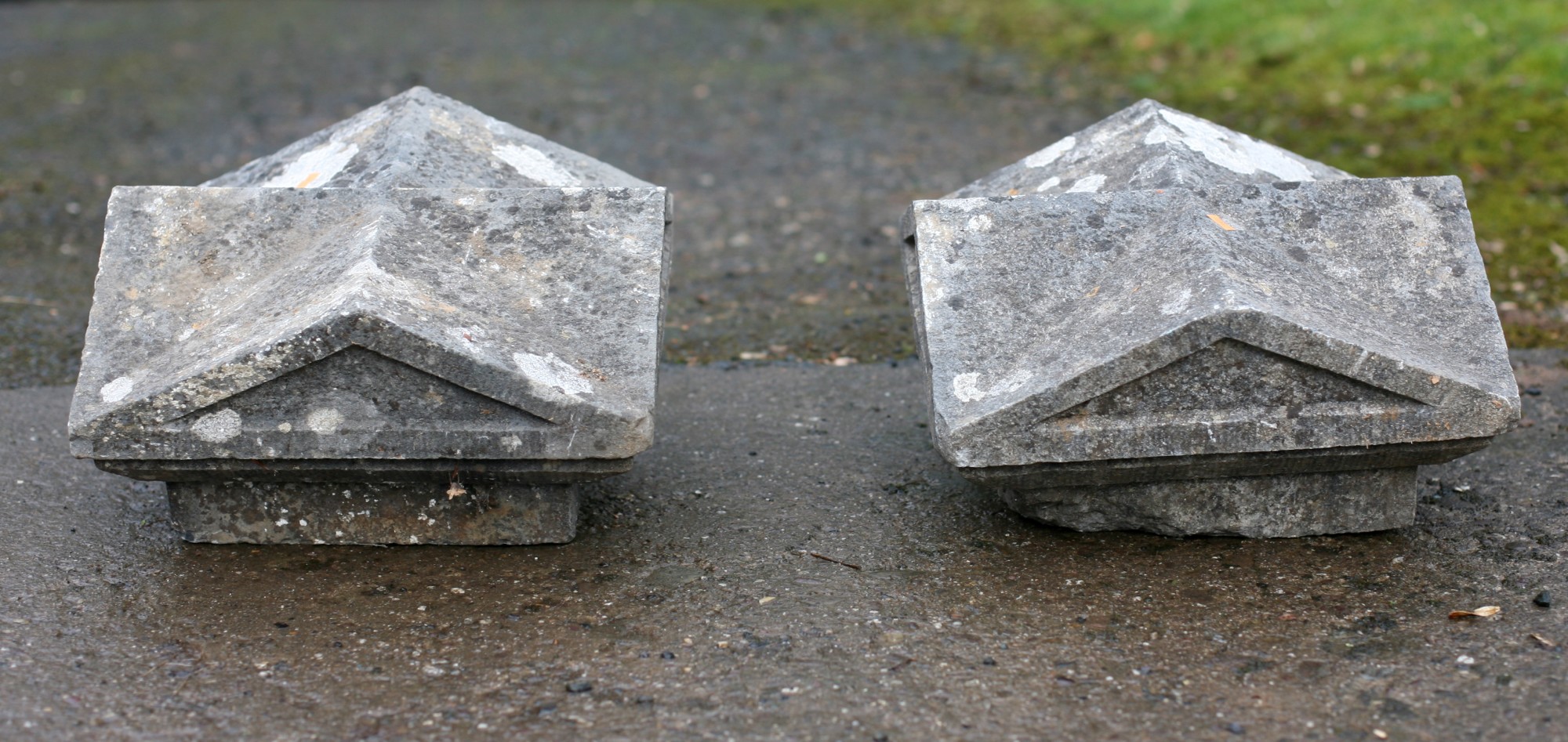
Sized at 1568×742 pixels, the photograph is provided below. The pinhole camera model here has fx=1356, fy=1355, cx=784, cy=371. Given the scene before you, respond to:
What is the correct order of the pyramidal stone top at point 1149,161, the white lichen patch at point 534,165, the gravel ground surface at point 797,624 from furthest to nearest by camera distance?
the white lichen patch at point 534,165 < the pyramidal stone top at point 1149,161 < the gravel ground surface at point 797,624

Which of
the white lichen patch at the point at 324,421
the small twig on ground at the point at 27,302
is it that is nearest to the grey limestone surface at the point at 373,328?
the white lichen patch at the point at 324,421

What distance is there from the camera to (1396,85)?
24.9ft

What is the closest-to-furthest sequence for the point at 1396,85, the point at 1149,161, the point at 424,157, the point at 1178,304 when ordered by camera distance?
1. the point at 1178,304
2. the point at 1149,161
3. the point at 424,157
4. the point at 1396,85

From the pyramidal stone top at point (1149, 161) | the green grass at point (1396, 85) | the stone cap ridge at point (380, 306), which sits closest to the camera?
the stone cap ridge at point (380, 306)

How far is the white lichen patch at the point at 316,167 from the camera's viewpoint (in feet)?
12.5

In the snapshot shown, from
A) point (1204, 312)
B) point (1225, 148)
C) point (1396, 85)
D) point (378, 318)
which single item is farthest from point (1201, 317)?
point (1396, 85)

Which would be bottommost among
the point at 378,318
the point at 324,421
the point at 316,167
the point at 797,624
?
the point at 797,624

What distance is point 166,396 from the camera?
302 cm

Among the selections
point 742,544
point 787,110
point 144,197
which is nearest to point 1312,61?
point 787,110

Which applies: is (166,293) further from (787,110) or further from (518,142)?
(787,110)

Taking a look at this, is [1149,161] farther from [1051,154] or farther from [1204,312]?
[1204,312]

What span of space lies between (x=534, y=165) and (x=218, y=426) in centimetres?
132

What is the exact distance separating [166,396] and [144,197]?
779 mm

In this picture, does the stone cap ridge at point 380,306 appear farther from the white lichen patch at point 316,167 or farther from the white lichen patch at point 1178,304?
the white lichen patch at point 1178,304
